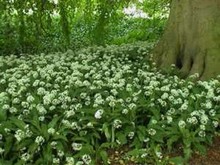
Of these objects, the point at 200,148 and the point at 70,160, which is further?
the point at 200,148

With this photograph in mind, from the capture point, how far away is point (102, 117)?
Answer: 5.73 metres

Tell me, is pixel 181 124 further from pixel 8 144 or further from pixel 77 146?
pixel 8 144

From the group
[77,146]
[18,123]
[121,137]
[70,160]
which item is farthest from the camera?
[121,137]

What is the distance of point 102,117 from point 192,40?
2.97 m

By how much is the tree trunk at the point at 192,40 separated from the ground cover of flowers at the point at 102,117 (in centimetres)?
53

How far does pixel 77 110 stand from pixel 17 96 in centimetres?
101

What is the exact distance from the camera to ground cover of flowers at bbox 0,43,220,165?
5234 mm

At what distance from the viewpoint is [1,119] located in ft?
18.5

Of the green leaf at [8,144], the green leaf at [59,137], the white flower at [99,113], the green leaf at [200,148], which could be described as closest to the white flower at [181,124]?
the green leaf at [200,148]

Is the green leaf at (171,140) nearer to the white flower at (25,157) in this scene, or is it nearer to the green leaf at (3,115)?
the white flower at (25,157)

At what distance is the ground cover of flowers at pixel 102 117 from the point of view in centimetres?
523

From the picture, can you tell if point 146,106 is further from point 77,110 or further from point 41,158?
point 41,158

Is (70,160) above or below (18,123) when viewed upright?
below

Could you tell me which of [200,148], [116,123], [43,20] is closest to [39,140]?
[116,123]
